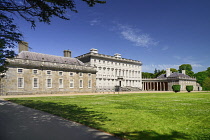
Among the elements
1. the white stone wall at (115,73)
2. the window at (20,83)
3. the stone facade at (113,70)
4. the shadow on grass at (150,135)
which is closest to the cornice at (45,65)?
the window at (20,83)

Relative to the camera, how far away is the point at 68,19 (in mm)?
6816

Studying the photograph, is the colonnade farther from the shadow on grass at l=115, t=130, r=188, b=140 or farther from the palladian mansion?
the shadow on grass at l=115, t=130, r=188, b=140

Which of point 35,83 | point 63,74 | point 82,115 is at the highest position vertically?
point 63,74

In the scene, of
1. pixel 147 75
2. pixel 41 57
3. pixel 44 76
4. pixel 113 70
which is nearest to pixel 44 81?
pixel 44 76

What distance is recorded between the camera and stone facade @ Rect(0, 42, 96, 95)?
96.6 ft

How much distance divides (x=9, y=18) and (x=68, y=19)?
3297mm

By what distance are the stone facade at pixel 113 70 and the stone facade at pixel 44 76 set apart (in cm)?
706

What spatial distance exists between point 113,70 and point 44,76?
87.9 feet

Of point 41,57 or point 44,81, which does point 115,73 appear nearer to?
point 41,57

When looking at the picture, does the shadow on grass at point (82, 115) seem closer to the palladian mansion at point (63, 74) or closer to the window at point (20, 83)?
the palladian mansion at point (63, 74)

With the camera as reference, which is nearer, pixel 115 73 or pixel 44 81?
pixel 44 81

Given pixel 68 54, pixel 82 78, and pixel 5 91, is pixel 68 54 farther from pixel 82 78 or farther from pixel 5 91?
pixel 5 91

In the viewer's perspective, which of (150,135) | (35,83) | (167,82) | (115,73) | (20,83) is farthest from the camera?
(167,82)

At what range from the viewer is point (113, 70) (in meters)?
54.7
